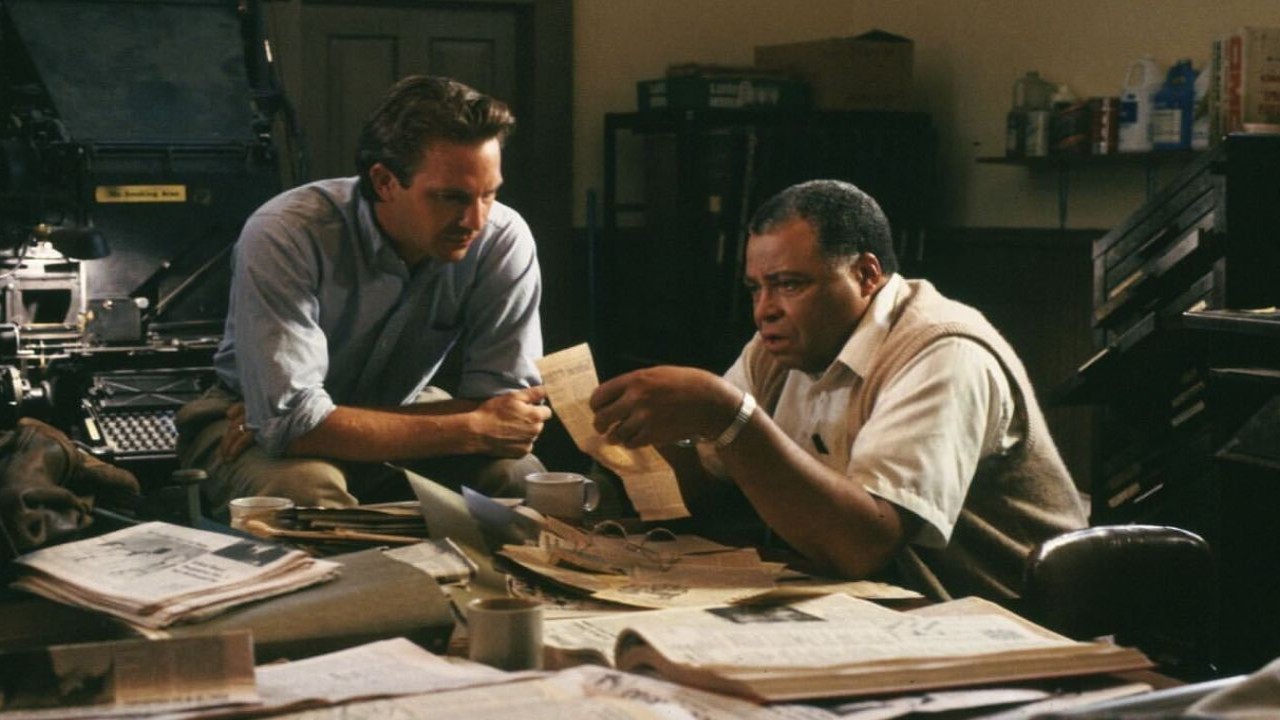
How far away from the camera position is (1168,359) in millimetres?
3945

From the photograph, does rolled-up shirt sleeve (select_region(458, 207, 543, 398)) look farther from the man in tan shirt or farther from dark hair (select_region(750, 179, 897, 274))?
dark hair (select_region(750, 179, 897, 274))

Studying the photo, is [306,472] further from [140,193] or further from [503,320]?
[140,193]

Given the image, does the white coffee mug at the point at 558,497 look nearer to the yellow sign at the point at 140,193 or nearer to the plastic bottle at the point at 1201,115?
the yellow sign at the point at 140,193

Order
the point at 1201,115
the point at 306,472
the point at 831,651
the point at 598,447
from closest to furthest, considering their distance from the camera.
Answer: the point at 831,651, the point at 598,447, the point at 306,472, the point at 1201,115

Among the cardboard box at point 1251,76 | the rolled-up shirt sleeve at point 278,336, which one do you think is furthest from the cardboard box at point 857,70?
the rolled-up shirt sleeve at point 278,336

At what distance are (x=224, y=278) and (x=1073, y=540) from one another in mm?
3028

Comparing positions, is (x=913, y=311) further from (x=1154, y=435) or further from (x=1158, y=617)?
(x=1154, y=435)

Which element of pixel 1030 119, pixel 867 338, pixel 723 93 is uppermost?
pixel 723 93

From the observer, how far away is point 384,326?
119 inches

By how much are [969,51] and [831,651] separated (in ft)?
17.1

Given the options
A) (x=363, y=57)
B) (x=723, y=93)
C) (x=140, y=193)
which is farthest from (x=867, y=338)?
(x=363, y=57)

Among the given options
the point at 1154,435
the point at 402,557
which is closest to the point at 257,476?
the point at 402,557

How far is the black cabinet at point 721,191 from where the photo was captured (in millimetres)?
5793

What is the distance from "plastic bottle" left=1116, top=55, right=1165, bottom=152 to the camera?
4.88 metres
